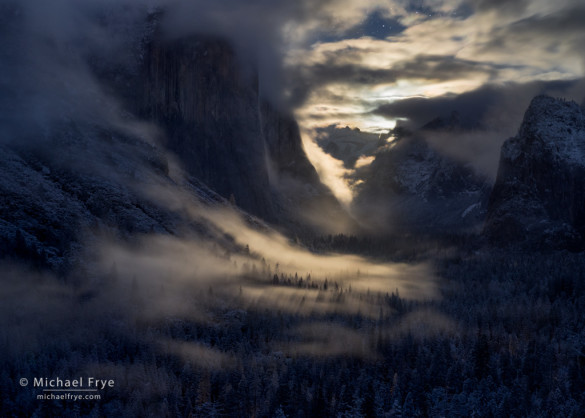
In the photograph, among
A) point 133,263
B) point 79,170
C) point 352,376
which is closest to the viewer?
point 352,376

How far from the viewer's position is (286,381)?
12312 centimetres

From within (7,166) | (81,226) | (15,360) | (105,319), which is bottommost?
(15,360)

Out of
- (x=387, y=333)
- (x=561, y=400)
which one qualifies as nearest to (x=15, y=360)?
(x=387, y=333)

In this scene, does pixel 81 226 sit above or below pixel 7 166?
below

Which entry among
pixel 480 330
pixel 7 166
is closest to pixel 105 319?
pixel 7 166

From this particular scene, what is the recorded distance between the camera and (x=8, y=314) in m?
126

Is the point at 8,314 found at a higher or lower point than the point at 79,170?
lower

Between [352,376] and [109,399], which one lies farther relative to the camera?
[352,376]

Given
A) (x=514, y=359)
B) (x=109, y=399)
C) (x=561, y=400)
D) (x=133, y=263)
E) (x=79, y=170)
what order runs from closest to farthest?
(x=109, y=399) → (x=561, y=400) → (x=514, y=359) → (x=133, y=263) → (x=79, y=170)

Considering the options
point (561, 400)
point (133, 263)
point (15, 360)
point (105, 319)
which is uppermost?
point (133, 263)

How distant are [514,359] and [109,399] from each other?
107 metres

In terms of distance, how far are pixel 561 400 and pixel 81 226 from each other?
143841 mm

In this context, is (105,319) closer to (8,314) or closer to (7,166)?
(8,314)

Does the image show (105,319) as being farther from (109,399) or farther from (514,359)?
(514,359)
